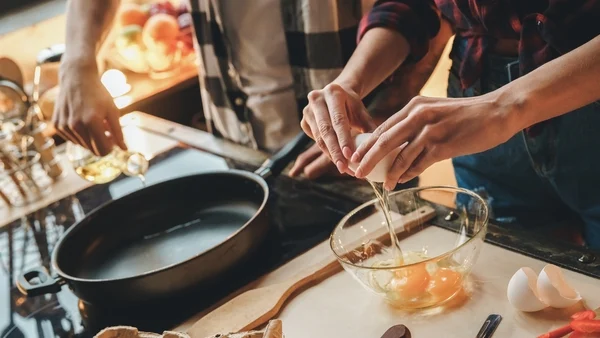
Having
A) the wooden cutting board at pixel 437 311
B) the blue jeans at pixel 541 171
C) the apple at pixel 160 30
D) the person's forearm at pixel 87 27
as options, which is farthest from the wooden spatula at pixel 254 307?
the apple at pixel 160 30

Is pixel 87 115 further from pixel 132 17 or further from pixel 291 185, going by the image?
pixel 132 17

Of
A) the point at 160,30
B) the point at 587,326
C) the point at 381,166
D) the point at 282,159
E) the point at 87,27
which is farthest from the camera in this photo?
the point at 160,30

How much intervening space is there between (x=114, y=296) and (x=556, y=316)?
1.86 ft

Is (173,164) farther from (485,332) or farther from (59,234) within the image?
(485,332)

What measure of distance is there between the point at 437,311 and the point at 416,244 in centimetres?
17

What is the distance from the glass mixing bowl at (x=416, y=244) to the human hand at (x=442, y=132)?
0.12 meters

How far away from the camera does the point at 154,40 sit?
2340 millimetres

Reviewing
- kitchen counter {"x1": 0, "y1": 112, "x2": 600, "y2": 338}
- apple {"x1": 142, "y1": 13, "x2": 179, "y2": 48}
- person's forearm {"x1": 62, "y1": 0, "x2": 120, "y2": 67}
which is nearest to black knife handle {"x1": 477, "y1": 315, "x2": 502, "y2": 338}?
kitchen counter {"x1": 0, "y1": 112, "x2": 600, "y2": 338}

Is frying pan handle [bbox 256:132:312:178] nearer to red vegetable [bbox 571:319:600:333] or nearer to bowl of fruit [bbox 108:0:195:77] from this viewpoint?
red vegetable [bbox 571:319:600:333]

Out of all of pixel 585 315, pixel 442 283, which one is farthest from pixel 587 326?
pixel 442 283

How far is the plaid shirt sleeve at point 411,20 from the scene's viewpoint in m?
1.15

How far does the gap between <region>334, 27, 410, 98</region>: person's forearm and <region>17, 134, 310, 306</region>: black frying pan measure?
0.55 feet

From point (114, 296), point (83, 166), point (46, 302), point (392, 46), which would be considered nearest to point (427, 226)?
point (392, 46)

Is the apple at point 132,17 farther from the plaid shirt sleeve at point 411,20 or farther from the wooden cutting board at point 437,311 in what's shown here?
the wooden cutting board at point 437,311
